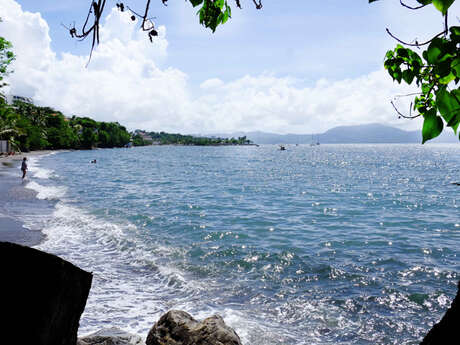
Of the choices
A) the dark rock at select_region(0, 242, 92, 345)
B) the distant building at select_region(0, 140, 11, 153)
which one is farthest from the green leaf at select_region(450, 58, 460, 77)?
the distant building at select_region(0, 140, 11, 153)

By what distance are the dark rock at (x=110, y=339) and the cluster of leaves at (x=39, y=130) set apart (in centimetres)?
6728

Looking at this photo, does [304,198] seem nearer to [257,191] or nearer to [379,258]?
[257,191]

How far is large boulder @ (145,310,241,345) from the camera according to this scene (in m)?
6.57

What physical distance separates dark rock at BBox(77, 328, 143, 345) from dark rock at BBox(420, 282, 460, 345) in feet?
19.2

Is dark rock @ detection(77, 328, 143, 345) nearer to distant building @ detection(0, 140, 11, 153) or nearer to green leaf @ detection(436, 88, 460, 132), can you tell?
green leaf @ detection(436, 88, 460, 132)

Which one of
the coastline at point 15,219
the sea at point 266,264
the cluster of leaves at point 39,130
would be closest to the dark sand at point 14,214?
the coastline at point 15,219

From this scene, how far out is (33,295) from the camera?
10.0 ft

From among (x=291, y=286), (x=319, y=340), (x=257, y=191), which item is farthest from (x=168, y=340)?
(x=257, y=191)

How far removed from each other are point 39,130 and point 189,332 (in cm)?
11974

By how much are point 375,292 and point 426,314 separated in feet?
5.46

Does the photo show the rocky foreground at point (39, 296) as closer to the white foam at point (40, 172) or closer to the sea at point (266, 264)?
the sea at point (266, 264)

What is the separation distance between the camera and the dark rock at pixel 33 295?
2926 millimetres

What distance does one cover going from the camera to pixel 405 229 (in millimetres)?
19984

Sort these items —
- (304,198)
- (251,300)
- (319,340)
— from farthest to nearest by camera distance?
(304,198)
(251,300)
(319,340)
